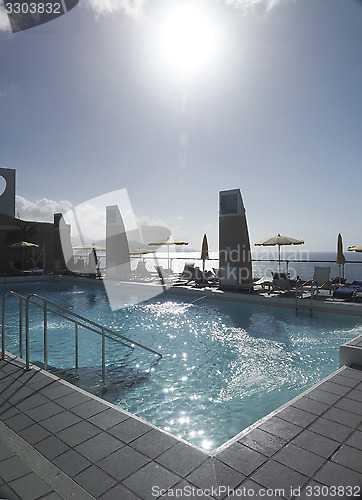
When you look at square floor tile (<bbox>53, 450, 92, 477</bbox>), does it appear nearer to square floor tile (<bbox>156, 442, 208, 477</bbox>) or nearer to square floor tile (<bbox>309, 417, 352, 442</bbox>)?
square floor tile (<bbox>156, 442, 208, 477</bbox>)

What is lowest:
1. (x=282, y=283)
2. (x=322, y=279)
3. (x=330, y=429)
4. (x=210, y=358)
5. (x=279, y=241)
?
(x=210, y=358)

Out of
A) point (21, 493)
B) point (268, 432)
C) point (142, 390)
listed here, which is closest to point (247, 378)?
point (142, 390)

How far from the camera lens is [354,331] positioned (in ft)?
22.3

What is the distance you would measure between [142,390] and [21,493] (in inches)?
93.7

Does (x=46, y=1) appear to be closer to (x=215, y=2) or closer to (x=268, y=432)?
(x=215, y=2)

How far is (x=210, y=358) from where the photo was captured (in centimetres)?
525

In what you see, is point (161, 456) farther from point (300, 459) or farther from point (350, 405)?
point (350, 405)

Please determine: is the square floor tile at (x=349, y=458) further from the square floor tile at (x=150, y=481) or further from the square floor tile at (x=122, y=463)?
the square floor tile at (x=122, y=463)

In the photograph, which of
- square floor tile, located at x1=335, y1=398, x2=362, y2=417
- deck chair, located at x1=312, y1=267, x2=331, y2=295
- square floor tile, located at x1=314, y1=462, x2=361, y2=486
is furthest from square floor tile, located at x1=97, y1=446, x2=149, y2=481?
deck chair, located at x1=312, y1=267, x2=331, y2=295

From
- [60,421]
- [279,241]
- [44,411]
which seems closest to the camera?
[60,421]

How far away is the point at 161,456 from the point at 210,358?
131 inches

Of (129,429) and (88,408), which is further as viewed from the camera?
(88,408)

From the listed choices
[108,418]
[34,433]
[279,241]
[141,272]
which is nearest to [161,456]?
[108,418]

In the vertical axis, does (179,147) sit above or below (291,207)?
above
